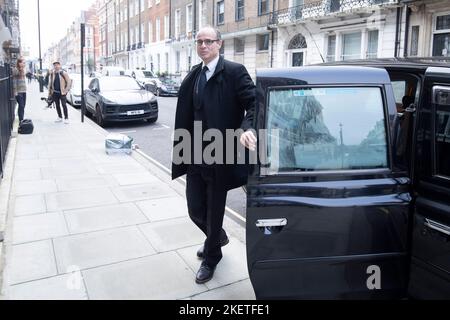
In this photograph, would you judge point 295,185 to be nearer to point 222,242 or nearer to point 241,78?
point 241,78

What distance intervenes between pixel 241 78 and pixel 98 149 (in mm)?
6339

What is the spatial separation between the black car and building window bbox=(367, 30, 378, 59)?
17825 mm

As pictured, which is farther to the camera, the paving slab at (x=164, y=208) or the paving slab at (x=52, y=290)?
the paving slab at (x=164, y=208)

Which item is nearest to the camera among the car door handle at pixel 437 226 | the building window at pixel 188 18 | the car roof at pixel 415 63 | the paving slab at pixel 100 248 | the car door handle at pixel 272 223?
the car door handle at pixel 437 226

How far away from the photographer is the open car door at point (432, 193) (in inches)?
86.4

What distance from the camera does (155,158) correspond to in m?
8.46

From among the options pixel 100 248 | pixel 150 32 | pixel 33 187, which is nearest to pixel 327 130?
pixel 100 248

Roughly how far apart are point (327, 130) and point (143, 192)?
370 centimetres

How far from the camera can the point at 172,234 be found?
419 centimetres

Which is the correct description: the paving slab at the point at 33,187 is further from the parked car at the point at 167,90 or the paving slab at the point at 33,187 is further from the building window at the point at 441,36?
the parked car at the point at 167,90

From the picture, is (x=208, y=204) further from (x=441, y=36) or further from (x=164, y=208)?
(x=441, y=36)

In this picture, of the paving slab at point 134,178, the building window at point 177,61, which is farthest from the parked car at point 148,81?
the paving slab at point 134,178
